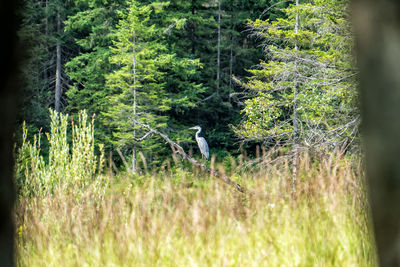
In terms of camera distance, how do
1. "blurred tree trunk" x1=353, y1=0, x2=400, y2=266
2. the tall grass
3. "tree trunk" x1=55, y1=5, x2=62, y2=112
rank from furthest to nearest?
"tree trunk" x1=55, y1=5, x2=62, y2=112, the tall grass, "blurred tree trunk" x1=353, y1=0, x2=400, y2=266

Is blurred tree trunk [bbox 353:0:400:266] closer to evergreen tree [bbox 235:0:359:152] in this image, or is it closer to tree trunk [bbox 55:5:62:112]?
evergreen tree [bbox 235:0:359:152]

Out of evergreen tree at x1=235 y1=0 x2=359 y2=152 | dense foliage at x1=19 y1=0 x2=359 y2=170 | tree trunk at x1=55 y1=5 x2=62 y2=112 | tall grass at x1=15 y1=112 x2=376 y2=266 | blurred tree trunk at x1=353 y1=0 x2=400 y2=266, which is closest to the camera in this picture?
blurred tree trunk at x1=353 y1=0 x2=400 y2=266

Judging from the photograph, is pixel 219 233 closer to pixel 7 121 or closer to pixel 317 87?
pixel 7 121

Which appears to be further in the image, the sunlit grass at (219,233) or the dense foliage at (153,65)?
the dense foliage at (153,65)

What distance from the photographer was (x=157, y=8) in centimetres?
1878

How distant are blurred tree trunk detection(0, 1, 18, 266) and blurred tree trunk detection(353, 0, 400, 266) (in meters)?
0.41

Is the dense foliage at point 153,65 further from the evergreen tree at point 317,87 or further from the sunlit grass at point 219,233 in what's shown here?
the sunlit grass at point 219,233

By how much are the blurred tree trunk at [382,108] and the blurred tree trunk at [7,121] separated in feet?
1.36

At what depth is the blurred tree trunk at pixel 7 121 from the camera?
1.62 feet

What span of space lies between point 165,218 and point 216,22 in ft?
65.9

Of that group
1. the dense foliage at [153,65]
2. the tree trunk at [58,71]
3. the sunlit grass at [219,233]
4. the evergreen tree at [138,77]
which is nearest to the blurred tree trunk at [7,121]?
the sunlit grass at [219,233]

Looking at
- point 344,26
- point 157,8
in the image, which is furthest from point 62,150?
point 157,8

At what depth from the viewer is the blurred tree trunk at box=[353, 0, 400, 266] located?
0.40m

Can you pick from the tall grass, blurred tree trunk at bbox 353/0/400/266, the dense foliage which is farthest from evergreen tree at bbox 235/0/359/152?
blurred tree trunk at bbox 353/0/400/266
